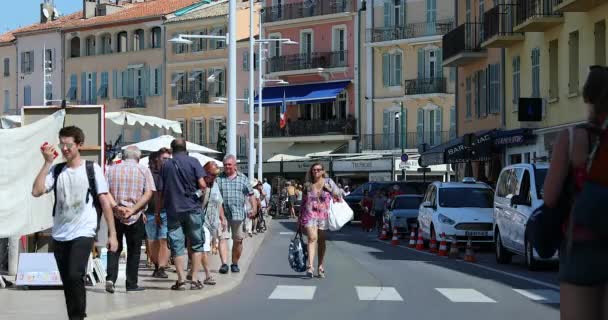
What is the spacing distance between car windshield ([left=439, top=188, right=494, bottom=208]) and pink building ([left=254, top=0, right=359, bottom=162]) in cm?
4258

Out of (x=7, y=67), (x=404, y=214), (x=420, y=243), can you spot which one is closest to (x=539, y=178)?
(x=420, y=243)

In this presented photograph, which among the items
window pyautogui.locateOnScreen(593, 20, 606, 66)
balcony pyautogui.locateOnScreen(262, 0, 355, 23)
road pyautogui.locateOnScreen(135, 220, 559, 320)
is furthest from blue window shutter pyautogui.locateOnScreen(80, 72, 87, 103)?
road pyautogui.locateOnScreen(135, 220, 559, 320)

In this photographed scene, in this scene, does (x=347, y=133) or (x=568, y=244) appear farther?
(x=347, y=133)

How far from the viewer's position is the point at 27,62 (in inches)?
3748

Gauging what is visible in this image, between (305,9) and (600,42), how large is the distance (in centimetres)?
4428

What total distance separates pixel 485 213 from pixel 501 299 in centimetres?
1323

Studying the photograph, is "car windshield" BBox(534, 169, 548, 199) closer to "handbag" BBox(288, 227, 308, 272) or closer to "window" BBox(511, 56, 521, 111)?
"handbag" BBox(288, 227, 308, 272)

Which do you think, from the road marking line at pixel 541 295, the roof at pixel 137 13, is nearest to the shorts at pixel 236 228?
the road marking line at pixel 541 295

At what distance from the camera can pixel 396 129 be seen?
71.6 metres

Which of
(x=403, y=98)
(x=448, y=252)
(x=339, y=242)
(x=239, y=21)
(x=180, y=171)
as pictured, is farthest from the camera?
(x=239, y=21)

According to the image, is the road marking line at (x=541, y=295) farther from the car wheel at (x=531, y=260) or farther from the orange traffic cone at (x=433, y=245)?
the orange traffic cone at (x=433, y=245)

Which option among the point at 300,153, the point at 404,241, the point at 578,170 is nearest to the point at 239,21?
the point at 300,153

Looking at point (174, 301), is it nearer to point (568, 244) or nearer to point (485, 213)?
point (568, 244)

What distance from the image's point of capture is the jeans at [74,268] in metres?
10.4
